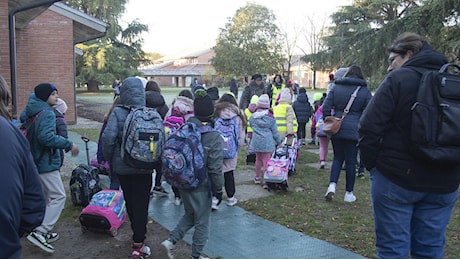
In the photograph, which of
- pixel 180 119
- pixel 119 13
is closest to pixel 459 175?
pixel 180 119

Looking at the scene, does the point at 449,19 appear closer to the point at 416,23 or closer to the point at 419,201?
the point at 416,23

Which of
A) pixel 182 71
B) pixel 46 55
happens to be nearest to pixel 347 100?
pixel 46 55

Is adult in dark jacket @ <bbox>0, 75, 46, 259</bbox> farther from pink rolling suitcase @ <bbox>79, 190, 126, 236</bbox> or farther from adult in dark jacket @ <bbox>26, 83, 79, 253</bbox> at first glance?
pink rolling suitcase @ <bbox>79, 190, 126, 236</bbox>

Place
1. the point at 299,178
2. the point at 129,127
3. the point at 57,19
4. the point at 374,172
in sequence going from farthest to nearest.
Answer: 1. the point at 57,19
2. the point at 299,178
3. the point at 129,127
4. the point at 374,172

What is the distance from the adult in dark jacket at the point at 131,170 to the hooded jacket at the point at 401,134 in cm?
217

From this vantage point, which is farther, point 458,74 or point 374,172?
point 374,172

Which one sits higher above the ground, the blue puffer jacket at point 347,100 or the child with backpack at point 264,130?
the blue puffer jacket at point 347,100

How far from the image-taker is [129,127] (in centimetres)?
415

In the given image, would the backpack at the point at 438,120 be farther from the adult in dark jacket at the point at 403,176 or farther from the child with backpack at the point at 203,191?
the child with backpack at the point at 203,191

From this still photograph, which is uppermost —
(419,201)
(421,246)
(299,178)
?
(419,201)

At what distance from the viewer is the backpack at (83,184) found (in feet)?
19.5

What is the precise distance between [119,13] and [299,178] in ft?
139

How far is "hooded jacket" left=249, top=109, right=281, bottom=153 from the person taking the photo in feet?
23.9

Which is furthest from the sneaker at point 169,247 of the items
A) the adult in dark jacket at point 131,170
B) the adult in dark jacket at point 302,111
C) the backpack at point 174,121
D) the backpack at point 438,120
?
the adult in dark jacket at point 302,111
